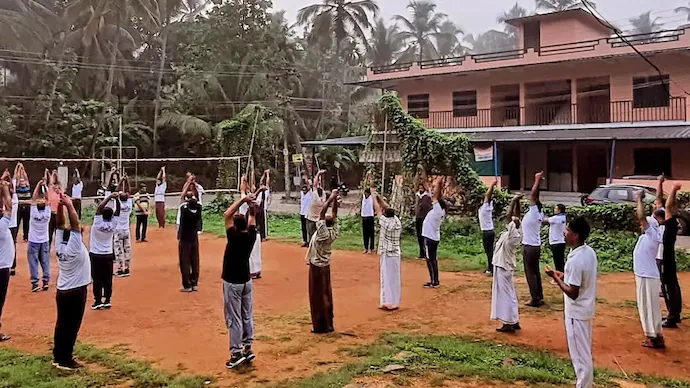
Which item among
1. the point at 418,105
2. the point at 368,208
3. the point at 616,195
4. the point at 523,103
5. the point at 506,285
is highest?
the point at 418,105

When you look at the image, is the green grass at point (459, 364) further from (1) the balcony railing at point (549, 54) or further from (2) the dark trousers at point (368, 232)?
(1) the balcony railing at point (549, 54)

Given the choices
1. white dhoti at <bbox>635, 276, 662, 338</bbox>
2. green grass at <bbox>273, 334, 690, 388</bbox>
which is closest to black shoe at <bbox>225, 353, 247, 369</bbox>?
green grass at <bbox>273, 334, 690, 388</bbox>

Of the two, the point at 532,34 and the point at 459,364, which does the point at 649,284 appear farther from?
the point at 532,34

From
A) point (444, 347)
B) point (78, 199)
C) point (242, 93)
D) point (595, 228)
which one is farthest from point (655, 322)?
point (242, 93)

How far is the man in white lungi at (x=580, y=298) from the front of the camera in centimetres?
555

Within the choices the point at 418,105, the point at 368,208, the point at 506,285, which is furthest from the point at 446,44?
the point at 506,285

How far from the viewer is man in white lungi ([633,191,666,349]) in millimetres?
7355

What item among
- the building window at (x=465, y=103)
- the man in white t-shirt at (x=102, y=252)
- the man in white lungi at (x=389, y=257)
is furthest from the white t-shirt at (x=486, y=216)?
the building window at (x=465, y=103)

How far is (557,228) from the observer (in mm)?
10594

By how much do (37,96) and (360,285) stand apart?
28.7m

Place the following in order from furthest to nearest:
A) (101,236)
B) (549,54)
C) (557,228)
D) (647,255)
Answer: (549,54), (557,228), (101,236), (647,255)

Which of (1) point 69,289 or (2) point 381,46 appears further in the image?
(2) point 381,46

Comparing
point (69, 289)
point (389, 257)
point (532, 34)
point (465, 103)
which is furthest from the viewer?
point (465, 103)

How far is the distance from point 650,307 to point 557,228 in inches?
131
